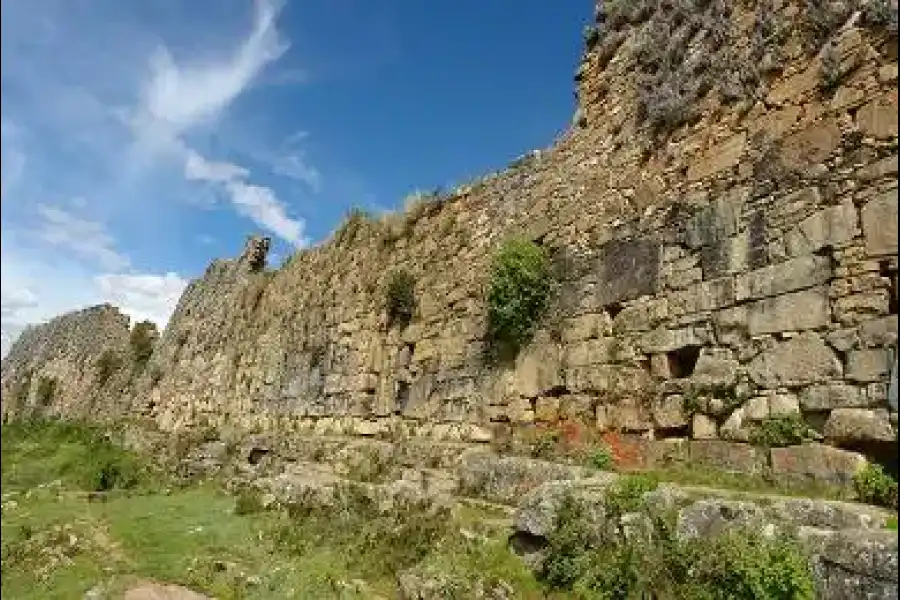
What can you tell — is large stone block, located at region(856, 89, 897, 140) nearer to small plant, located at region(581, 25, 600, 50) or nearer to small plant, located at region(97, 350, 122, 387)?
small plant, located at region(581, 25, 600, 50)

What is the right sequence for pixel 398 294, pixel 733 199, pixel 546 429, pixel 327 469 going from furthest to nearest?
pixel 398 294 < pixel 327 469 < pixel 546 429 < pixel 733 199

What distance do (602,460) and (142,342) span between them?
22681 mm

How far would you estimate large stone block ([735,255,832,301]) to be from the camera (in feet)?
22.5

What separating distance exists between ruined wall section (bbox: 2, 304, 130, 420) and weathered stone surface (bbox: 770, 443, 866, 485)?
23928 mm

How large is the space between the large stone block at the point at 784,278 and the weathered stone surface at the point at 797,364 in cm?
45

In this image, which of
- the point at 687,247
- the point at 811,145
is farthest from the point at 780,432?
the point at 811,145

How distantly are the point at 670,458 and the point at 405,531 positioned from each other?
265 cm

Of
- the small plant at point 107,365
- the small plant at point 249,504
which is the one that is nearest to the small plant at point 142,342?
the small plant at point 107,365

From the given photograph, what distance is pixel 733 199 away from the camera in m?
8.01

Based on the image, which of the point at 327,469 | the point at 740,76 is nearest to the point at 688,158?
the point at 740,76

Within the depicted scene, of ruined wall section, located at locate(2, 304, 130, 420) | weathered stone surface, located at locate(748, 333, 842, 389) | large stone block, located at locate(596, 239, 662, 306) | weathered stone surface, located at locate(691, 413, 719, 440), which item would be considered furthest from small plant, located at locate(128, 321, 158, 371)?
weathered stone surface, located at locate(748, 333, 842, 389)

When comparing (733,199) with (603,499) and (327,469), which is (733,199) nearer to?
(603,499)

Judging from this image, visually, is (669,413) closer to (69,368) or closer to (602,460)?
(602,460)

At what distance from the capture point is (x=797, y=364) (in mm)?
6898
